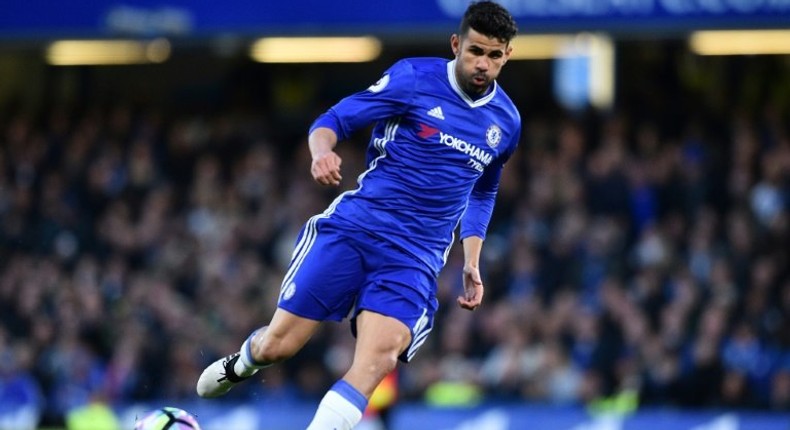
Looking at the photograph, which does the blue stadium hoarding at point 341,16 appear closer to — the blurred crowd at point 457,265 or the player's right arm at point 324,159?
the blurred crowd at point 457,265

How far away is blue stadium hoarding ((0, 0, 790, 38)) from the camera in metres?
16.3

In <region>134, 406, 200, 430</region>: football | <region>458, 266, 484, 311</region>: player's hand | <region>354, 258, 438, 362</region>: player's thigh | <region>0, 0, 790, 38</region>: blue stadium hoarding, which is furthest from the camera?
<region>0, 0, 790, 38</region>: blue stadium hoarding

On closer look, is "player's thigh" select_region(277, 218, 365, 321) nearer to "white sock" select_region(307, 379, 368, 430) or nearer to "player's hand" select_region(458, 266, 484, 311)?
"white sock" select_region(307, 379, 368, 430)

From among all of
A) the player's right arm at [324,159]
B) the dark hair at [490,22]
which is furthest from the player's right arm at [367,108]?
the dark hair at [490,22]

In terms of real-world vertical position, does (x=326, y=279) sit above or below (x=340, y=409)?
above

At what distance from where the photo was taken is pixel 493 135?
772cm

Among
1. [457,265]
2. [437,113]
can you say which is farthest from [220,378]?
[457,265]

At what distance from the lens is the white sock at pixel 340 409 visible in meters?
7.16

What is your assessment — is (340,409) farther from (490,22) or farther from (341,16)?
(341,16)

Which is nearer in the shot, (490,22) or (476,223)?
(490,22)

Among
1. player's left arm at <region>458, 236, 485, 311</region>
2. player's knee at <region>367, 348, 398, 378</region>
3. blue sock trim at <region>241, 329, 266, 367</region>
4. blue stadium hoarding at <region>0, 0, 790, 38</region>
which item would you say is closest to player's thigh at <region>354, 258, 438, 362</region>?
player's knee at <region>367, 348, 398, 378</region>

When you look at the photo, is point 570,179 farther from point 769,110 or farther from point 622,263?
point 769,110

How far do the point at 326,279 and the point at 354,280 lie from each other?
5.3 inches

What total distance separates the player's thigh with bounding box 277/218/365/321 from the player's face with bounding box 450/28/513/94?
94 centimetres
